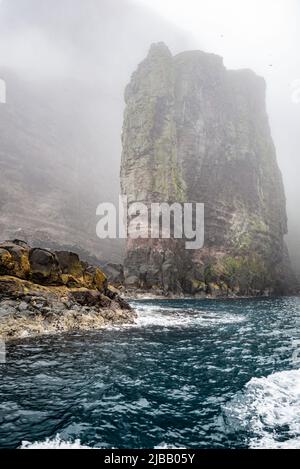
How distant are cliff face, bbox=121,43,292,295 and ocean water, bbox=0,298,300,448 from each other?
5638cm

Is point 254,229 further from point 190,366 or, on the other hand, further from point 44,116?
point 44,116

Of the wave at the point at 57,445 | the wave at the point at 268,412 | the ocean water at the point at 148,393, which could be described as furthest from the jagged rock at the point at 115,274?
the wave at the point at 57,445

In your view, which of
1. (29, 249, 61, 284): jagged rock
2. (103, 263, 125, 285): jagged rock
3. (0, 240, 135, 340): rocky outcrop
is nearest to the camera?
(0, 240, 135, 340): rocky outcrop

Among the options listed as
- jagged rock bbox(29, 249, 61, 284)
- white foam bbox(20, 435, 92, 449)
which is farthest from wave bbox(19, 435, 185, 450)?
jagged rock bbox(29, 249, 61, 284)

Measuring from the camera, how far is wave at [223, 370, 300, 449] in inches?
370

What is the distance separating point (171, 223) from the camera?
279 feet

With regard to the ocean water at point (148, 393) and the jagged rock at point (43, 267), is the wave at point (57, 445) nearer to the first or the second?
the ocean water at point (148, 393)

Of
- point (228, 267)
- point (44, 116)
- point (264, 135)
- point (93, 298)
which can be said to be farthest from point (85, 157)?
point (93, 298)

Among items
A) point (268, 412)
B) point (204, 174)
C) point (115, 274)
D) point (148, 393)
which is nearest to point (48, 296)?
point (148, 393)

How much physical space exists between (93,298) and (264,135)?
107329mm

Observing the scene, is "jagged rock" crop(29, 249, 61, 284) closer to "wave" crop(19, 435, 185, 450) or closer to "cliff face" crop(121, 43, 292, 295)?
"wave" crop(19, 435, 185, 450)

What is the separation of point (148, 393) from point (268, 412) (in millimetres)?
4155

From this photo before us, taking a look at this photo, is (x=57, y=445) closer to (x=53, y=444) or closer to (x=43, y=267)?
(x=53, y=444)

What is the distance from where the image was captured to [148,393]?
1280 cm
